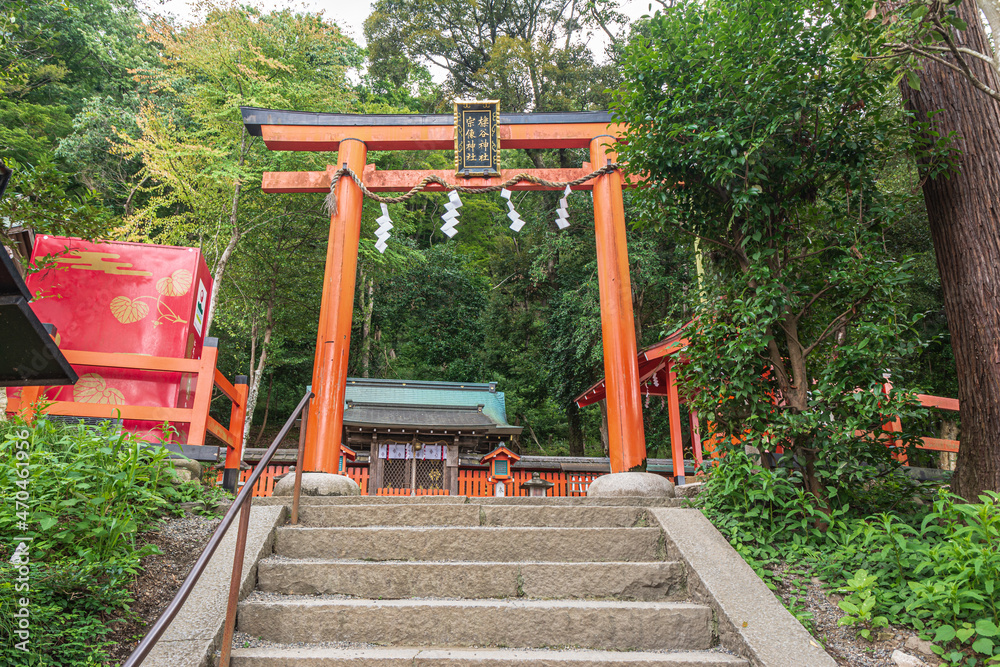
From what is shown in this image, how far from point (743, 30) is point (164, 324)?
5020mm

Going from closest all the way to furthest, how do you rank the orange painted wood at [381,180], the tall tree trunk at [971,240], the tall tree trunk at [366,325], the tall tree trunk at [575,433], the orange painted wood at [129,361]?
the tall tree trunk at [971,240]
the orange painted wood at [129,361]
the orange painted wood at [381,180]
the tall tree trunk at [575,433]
the tall tree trunk at [366,325]

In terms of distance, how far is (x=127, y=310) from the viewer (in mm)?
5027

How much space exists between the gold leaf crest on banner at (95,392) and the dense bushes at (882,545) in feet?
15.2

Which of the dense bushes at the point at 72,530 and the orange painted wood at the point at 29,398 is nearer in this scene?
the dense bushes at the point at 72,530

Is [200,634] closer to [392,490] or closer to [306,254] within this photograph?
[392,490]

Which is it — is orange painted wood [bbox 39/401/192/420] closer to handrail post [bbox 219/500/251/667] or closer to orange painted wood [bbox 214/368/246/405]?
orange painted wood [bbox 214/368/246/405]

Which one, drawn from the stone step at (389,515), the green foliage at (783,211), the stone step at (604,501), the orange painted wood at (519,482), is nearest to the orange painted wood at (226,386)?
the stone step at (389,515)

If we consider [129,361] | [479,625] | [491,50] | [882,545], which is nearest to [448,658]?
[479,625]

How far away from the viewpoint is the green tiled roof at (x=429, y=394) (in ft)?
42.1

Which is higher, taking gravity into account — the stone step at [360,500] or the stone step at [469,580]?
the stone step at [360,500]

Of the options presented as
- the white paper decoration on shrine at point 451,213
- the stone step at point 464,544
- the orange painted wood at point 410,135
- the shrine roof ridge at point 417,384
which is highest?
the orange painted wood at point 410,135

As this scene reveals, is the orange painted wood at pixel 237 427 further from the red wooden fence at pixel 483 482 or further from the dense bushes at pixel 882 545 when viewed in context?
the red wooden fence at pixel 483 482

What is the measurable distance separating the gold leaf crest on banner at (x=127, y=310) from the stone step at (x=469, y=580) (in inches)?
119

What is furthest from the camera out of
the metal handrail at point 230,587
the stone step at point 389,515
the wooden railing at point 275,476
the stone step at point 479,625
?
the wooden railing at point 275,476
